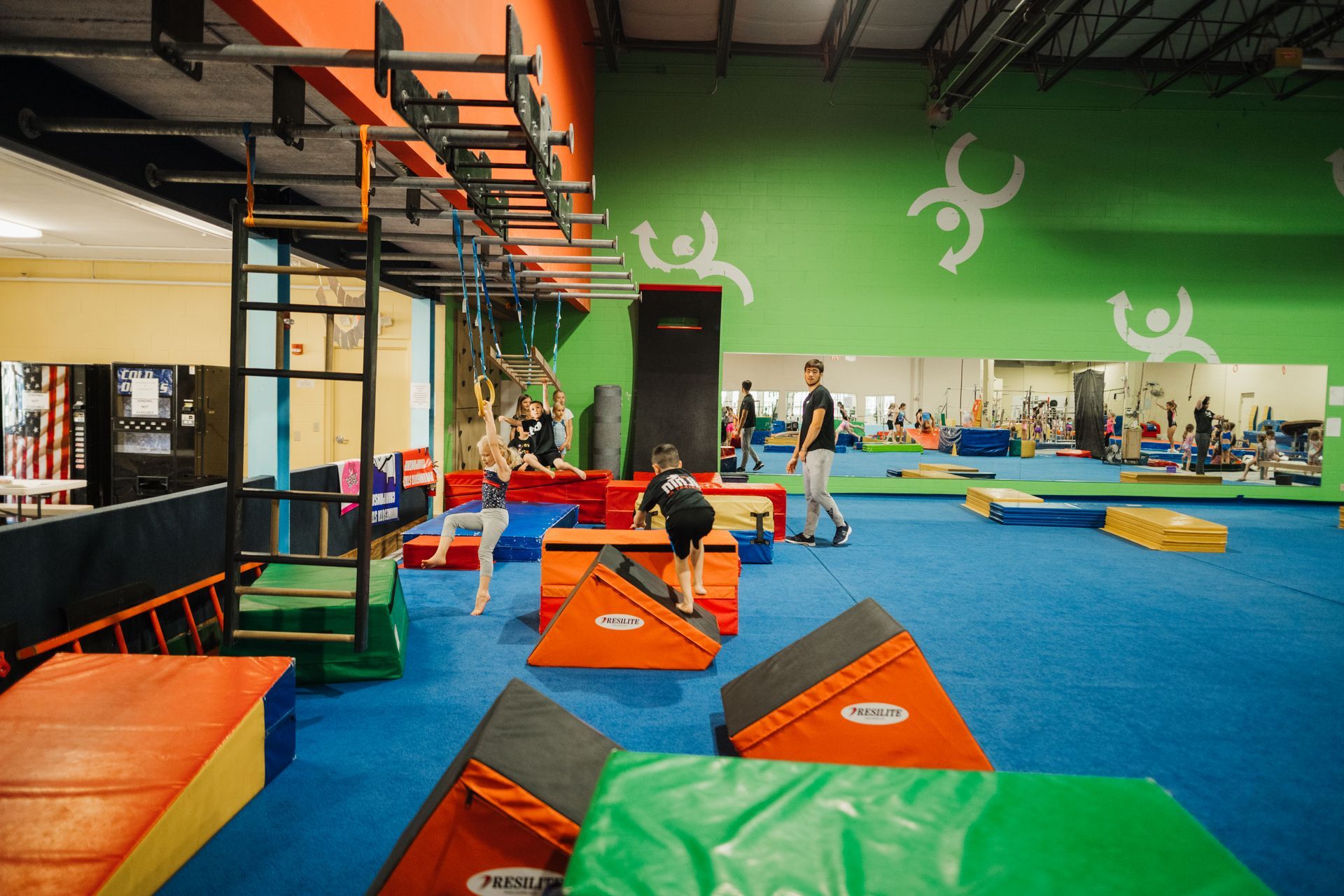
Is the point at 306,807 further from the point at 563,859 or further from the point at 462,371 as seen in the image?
the point at 462,371

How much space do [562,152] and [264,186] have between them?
152 inches

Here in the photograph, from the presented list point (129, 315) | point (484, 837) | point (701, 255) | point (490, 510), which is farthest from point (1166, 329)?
point (129, 315)

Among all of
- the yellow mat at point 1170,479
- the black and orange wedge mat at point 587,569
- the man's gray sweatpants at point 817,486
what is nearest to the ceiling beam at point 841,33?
the man's gray sweatpants at point 817,486

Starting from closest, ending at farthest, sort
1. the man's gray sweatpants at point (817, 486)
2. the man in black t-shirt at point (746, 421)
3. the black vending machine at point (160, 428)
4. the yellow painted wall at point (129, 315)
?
the black vending machine at point (160, 428) < the man's gray sweatpants at point (817, 486) < the yellow painted wall at point (129, 315) < the man in black t-shirt at point (746, 421)

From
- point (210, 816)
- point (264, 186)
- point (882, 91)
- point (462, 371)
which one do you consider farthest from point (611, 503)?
point (882, 91)

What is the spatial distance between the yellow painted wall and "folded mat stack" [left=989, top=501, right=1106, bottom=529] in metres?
7.89

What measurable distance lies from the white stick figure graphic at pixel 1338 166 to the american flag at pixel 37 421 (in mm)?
17525

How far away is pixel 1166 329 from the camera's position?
11414 millimetres

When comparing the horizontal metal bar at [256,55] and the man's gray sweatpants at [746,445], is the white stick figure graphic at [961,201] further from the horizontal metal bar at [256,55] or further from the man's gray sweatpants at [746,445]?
the horizontal metal bar at [256,55]

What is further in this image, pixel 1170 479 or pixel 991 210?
pixel 1170 479

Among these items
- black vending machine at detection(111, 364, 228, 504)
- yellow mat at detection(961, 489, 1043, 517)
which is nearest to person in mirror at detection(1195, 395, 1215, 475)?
yellow mat at detection(961, 489, 1043, 517)

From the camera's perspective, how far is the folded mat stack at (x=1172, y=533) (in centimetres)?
769

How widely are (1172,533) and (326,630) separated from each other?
836 cm

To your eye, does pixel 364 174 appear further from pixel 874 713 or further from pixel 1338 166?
pixel 1338 166
